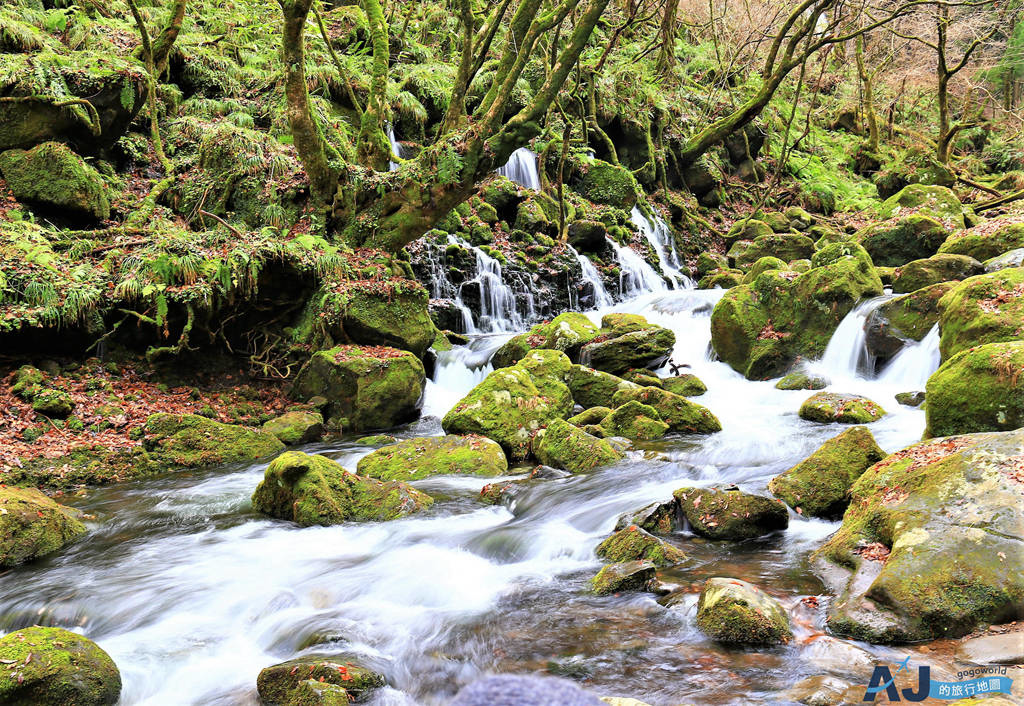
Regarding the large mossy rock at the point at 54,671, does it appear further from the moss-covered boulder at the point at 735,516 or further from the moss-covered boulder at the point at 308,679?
the moss-covered boulder at the point at 735,516

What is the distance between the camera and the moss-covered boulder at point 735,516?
17.2ft

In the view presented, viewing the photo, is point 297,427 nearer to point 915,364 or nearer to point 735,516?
point 735,516

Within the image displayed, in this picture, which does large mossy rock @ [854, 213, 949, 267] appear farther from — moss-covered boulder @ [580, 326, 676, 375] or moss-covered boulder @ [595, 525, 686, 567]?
moss-covered boulder @ [595, 525, 686, 567]

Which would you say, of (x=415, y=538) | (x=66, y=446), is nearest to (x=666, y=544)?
(x=415, y=538)

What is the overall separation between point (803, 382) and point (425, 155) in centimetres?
783

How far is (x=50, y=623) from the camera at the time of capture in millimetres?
4570

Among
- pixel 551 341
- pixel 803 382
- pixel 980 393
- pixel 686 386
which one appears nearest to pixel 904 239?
pixel 803 382

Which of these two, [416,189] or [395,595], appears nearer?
[395,595]

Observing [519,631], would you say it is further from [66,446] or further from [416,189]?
[416,189]

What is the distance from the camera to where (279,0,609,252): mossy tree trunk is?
11180 mm

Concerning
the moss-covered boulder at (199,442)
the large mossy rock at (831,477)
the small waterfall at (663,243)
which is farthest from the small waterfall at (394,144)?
the large mossy rock at (831,477)

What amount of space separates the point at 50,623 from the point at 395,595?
2478 millimetres

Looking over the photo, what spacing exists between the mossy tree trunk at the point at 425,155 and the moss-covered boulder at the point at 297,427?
399 cm

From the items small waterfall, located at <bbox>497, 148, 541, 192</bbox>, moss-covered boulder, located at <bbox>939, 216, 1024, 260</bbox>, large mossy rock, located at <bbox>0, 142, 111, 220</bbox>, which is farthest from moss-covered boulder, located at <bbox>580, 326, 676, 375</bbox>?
small waterfall, located at <bbox>497, 148, 541, 192</bbox>
